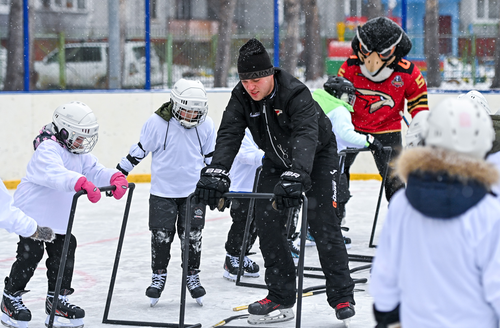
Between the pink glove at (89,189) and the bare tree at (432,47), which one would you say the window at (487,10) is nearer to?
the bare tree at (432,47)

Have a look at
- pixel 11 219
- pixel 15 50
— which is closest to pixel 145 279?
pixel 11 219

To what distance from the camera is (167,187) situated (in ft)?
15.6

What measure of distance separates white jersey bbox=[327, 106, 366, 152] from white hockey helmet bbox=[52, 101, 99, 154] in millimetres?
2456

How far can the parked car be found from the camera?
9906 mm

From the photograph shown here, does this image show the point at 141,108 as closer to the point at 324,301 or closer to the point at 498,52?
the point at 498,52

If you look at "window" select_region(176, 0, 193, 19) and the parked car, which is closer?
the parked car

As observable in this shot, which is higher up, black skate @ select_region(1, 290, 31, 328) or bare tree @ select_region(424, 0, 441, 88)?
bare tree @ select_region(424, 0, 441, 88)

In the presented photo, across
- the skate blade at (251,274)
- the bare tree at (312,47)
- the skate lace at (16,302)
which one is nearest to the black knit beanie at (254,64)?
the skate lace at (16,302)

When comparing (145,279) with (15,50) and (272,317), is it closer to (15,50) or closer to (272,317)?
(272,317)

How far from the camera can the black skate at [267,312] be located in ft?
13.8

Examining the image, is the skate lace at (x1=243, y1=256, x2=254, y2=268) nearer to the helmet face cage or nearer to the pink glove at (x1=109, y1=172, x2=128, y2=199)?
the helmet face cage

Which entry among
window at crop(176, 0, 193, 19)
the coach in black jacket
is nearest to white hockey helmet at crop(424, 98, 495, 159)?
Answer: the coach in black jacket

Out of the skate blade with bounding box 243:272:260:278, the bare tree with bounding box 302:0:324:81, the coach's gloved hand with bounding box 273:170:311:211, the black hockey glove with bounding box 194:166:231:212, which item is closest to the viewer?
the coach's gloved hand with bounding box 273:170:311:211

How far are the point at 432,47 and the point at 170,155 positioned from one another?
6.58 m
